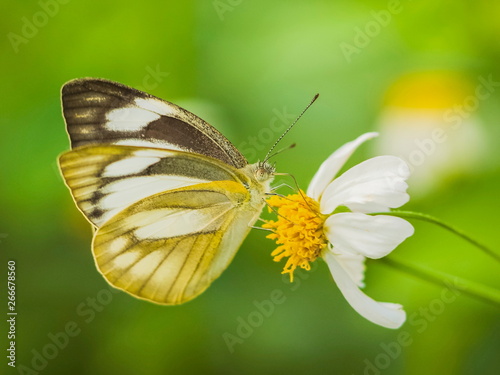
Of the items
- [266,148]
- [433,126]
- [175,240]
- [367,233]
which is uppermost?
[433,126]

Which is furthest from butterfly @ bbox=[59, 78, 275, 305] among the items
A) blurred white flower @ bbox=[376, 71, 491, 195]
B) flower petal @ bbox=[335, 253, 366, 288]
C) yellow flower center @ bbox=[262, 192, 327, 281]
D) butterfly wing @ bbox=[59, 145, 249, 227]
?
blurred white flower @ bbox=[376, 71, 491, 195]

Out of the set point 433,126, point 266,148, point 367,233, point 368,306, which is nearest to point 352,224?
point 367,233

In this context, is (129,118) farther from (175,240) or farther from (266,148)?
(266,148)

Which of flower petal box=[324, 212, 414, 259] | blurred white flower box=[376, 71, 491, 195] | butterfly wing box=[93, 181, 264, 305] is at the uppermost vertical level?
blurred white flower box=[376, 71, 491, 195]

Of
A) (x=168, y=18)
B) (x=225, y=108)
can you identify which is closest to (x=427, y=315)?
(x=225, y=108)

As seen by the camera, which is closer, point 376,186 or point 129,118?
point 376,186

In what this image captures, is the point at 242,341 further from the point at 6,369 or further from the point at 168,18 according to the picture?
the point at 168,18

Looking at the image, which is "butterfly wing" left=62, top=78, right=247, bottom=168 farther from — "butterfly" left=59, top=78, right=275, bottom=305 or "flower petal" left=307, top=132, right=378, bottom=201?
"flower petal" left=307, top=132, right=378, bottom=201
